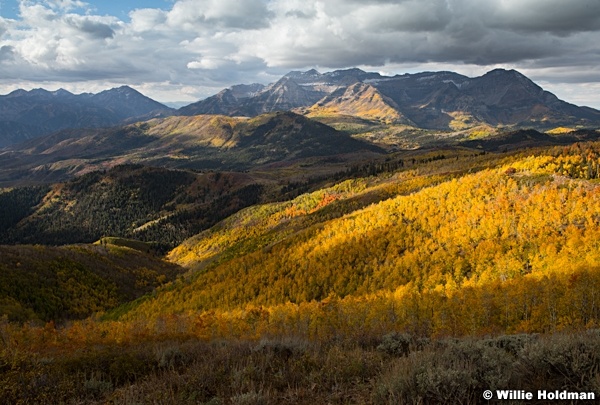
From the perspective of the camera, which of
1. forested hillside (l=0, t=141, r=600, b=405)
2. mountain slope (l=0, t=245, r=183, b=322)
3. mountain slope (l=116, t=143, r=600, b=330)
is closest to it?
forested hillside (l=0, t=141, r=600, b=405)

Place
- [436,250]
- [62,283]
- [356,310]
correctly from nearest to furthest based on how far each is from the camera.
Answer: [356,310] → [436,250] → [62,283]

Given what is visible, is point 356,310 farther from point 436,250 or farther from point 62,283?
point 62,283

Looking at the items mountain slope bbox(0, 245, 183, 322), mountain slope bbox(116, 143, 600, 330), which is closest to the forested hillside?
mountain slope bbox(116, 143, 600, 330)

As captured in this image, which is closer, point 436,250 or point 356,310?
point 356,310

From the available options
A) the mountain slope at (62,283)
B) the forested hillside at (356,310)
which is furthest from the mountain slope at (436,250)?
the mountain slope at (62,283)

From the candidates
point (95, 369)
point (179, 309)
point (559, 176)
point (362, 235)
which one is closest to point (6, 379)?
point (95, 369)

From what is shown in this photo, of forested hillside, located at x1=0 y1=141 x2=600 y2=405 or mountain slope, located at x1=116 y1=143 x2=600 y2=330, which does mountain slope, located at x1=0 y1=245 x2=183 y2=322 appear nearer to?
forested hillside, located at x1=0 y1=141 x2=600 y2=405

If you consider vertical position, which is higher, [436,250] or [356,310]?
[436,250]

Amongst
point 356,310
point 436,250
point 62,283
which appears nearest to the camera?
point 356,310

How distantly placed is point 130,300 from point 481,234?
121290 millimetres

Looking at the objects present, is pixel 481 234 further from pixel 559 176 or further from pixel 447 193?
pixel 559 176

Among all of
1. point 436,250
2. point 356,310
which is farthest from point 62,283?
point 436,250

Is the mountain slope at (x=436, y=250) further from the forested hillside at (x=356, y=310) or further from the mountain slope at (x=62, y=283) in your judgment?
the mountain slope at (x=62, y=283)

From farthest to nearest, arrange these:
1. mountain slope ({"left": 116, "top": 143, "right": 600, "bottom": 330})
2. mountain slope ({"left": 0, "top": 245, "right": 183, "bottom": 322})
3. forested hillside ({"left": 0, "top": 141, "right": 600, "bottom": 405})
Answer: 1. mountain slope ({"left": 0, "top": 245, "right": 183, "bottom": 322})
2. mountain slope ({"left": 116, "top": 143, "right": 600, "bottom": 330})
3. forested hillside ({"left": 0, "top": 141, "right": 600, "bottom": 405})
